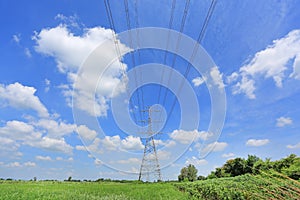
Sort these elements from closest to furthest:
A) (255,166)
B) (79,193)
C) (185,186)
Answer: (79,193), (185,186), (255,166)

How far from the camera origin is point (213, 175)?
46656mm

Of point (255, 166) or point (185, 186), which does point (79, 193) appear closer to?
point (185, 186)

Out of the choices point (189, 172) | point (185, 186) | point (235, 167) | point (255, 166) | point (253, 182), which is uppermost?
point (189, 172)

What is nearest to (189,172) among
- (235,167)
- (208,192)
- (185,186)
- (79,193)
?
(235,167)

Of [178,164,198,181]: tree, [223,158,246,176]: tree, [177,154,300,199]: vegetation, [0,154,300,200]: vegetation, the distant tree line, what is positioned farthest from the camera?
[178,164,198,181]: tree

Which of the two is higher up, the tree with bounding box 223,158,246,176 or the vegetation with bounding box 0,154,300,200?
the tree with bounding box 223,158,246,176

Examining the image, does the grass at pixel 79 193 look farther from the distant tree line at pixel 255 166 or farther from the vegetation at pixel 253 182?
the distant tree line at pixel 255 166

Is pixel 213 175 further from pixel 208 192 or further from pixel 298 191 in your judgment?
pixel 298 191

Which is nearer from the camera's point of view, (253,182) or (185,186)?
(253,182)

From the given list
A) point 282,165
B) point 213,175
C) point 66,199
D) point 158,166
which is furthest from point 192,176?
point 66,199

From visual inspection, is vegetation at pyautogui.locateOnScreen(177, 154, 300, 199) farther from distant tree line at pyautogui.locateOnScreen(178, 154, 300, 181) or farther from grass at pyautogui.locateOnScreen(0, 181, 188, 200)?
grass at pyautogui.locateOnScreen(0, 181, 188, 200)

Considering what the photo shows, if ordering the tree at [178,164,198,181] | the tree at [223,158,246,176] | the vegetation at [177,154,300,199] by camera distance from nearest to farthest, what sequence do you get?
1. the vegetation at [177,154,300,199]
2. the tree at [223,158,246,176]
3. the tree at [178,164,198,181]

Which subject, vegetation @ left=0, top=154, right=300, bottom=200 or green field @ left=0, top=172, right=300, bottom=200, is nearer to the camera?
green field @ left=0, top=172, right=300, bottom=200

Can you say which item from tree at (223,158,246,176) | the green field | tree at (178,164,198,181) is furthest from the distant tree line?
tree at (178,164,198,181)
